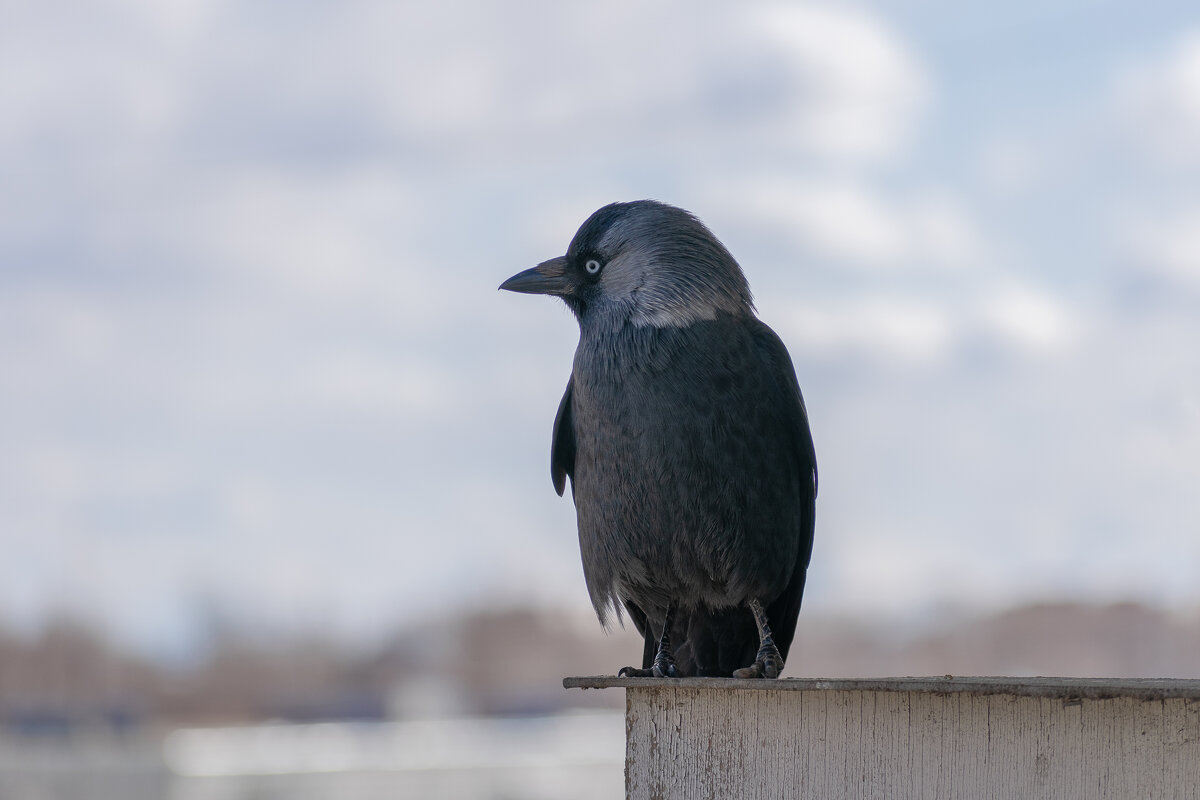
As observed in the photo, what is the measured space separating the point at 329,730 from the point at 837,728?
5726 centimetres

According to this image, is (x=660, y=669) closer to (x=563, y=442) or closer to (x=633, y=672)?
(x=633, y=672)

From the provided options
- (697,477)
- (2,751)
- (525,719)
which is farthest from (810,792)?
(525,719)

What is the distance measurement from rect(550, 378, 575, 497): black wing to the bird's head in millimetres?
398

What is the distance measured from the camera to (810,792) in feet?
12.9

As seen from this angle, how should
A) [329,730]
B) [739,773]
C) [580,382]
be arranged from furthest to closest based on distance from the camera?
[329,730]
[580,382]
[739,773]

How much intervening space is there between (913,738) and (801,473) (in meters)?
1.53

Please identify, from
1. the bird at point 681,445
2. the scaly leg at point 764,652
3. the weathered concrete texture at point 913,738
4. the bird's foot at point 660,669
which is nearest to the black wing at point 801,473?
the bird at point 681,445

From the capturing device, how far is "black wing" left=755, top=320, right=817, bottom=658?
504 cm

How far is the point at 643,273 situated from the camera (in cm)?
513

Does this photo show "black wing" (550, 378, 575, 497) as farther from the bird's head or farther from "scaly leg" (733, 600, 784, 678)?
"scaly leg" (733, 600, 784, 678)

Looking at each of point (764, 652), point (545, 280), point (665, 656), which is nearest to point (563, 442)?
point (545, 280)

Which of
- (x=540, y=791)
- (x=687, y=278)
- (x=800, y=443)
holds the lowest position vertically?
(x=540, y=791)

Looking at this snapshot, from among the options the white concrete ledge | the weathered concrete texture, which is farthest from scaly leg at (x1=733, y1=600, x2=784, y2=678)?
the white concrete ledge

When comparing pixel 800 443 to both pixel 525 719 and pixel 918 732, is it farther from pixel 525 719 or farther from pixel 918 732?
pixel 525 719
